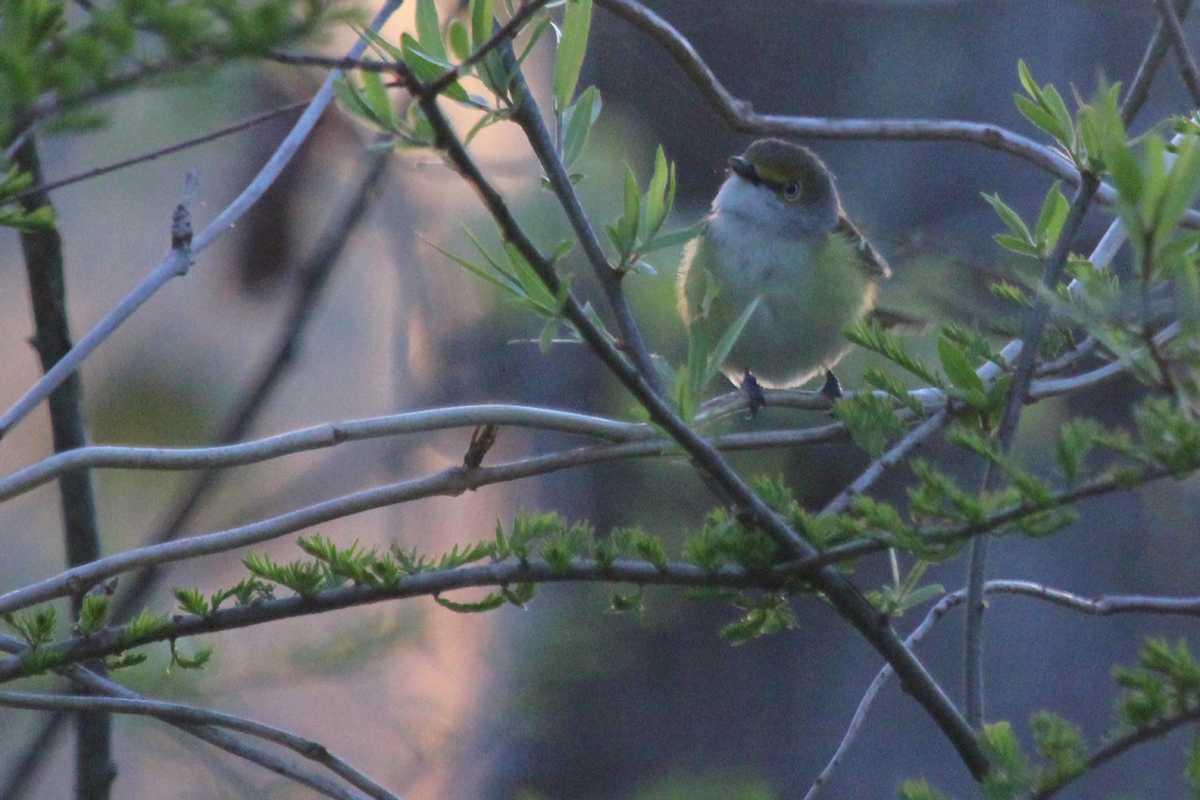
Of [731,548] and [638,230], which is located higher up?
[638,230]

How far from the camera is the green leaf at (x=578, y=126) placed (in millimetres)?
1239

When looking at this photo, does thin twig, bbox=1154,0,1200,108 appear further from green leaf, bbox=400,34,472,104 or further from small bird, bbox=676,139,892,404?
small bird, bbox=676,139,892,404

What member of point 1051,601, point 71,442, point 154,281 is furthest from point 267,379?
point 1051,601

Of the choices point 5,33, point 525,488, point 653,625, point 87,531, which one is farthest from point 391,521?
point 5,33

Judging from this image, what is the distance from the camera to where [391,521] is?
4656 millimetres

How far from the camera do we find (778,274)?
294cm

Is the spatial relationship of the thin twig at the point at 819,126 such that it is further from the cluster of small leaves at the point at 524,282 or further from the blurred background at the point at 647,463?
the blurred background at the point at 647,463

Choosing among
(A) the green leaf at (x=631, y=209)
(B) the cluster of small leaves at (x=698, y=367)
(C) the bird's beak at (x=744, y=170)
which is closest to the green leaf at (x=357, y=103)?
(A) the green leaf at (x=631, y=209)

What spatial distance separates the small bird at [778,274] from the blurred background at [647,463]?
348 millimetres

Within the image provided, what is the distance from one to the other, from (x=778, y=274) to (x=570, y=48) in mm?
1819

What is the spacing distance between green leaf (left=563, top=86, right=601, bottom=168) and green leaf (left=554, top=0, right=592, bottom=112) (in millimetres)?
→ 29

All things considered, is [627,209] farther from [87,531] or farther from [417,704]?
[417,704]

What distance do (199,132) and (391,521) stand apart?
1737 mm

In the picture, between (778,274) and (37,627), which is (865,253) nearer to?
(778,274)
